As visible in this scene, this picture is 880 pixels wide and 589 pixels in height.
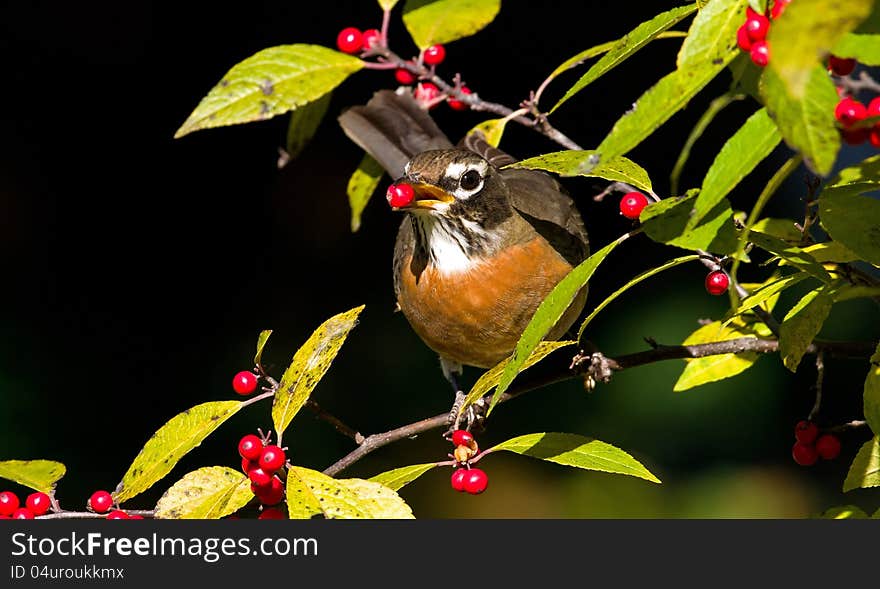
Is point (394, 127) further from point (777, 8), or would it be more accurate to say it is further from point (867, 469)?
point (777, 8)

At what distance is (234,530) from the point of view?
1750 millimetres

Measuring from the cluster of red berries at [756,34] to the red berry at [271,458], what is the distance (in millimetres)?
960

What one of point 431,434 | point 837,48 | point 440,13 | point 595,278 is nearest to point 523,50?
point 595,278

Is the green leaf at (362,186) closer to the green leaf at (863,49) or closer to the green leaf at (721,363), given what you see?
the green leaf at (721,363)

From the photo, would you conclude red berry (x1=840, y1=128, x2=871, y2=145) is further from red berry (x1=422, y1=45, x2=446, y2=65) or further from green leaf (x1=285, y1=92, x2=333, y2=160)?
green leaf (x1=285, y1=92, x2=333, y2=160)

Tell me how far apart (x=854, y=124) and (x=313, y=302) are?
146 inches

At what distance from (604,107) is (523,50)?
446 millimetres

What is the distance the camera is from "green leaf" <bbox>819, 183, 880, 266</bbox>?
4.20 ft

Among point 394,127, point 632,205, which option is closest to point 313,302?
point 394,127

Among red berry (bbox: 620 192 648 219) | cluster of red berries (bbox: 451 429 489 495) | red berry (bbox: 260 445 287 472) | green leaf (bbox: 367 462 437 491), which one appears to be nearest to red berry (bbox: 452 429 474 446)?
cluster of red berries (bbox: 451 429 489 495)

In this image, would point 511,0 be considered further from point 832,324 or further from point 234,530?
point 234,530

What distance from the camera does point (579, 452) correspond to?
1.60 meters

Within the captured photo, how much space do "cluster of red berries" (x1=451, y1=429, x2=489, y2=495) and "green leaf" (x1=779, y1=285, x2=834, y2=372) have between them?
24.3 inches

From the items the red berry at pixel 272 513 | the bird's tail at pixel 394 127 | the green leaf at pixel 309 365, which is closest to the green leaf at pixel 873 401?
the green leaf at pixel 309 365
